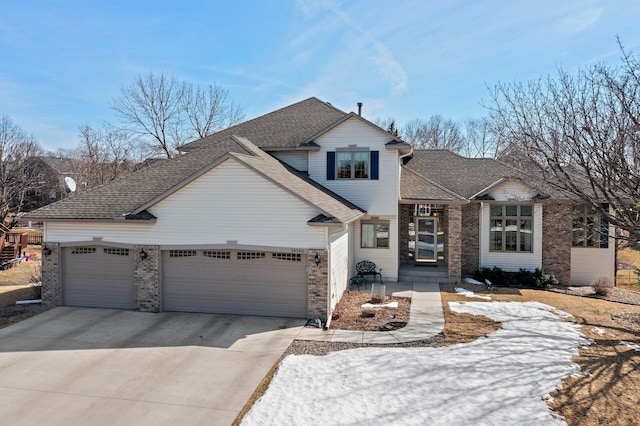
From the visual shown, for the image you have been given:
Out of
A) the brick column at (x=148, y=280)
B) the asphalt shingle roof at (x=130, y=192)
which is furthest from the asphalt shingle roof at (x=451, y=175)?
the brick column at (x=148, y=280)

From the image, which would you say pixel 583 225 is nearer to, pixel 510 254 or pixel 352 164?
pixel 510 254

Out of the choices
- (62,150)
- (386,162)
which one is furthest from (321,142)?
(62,150)

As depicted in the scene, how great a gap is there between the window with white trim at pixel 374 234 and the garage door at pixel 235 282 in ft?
20.3

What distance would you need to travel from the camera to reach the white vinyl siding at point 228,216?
12.0 meters

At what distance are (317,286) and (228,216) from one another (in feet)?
11.2

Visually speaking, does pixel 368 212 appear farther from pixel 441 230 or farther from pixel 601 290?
pixel 601 290

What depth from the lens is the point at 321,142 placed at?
17.3m

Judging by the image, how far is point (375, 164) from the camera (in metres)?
17.1

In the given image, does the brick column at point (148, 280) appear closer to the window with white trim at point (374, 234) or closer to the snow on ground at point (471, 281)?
the window with white trim at point (374, 234)

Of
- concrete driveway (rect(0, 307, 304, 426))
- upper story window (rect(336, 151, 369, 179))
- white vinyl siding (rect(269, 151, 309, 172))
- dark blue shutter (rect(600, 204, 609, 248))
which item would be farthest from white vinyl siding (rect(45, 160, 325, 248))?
dark blue shutter (rect(600, 204, 609, 248))

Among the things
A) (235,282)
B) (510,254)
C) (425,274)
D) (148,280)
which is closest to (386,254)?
(425,274)

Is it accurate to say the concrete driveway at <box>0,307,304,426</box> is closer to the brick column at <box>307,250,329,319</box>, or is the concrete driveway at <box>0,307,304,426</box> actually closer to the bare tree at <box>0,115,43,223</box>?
the brick column at <box>307,250,329,319</box>

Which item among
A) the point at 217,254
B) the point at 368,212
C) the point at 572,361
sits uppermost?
the point at 368,212

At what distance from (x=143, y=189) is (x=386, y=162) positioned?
943 centimetres
